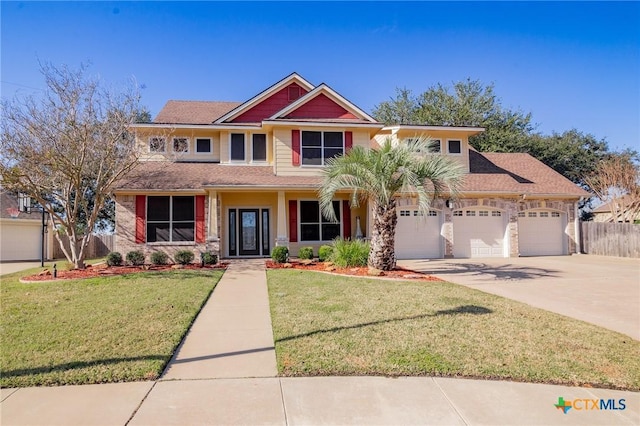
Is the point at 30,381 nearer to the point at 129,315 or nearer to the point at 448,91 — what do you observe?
the point at 129,315

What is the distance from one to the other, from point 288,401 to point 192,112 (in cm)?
1874

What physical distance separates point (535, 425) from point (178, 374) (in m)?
3.64

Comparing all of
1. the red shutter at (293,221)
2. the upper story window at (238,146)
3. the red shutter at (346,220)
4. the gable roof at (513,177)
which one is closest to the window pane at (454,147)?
the gable roof at (513,177)

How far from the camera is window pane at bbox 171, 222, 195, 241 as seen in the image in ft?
52.2

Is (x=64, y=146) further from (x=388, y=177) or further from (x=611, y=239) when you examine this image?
(x=611, y=239)

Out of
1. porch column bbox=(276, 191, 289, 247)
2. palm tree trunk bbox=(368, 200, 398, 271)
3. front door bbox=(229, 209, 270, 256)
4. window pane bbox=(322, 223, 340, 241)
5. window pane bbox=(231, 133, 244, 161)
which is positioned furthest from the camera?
window pane bbox=(231, 133, 244, 161)

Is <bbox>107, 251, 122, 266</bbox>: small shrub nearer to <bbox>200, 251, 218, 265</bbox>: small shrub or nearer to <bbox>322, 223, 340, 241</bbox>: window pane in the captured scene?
<bbox>200, 251, 218, 265</bbox>: small shrub

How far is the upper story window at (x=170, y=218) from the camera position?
15.8 metres

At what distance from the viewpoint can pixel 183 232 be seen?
1596cm

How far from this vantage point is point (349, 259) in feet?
41.2

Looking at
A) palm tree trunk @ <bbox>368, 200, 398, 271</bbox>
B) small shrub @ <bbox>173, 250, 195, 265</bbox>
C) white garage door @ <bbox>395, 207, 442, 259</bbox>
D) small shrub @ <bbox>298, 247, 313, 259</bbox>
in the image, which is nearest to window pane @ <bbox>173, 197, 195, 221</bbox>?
small shrub @ <bbox>173, 250, 195, 265</bbox>

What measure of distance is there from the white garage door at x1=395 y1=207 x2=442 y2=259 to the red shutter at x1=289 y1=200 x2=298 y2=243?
15.0 ft

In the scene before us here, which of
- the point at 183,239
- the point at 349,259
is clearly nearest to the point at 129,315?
the point at 349,259

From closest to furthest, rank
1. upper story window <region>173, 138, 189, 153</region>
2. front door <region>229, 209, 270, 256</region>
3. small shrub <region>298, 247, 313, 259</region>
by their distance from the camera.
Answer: small shrub <region>298, 247, 313, 259</region>
front door <region>229, 209, 270, 256</region>
upper story window <region>173, 138, 189, 153</region>
